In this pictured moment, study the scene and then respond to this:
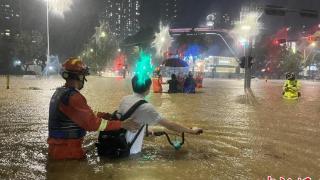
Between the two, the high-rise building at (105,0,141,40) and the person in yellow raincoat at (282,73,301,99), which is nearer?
the person in yellow raincoat at (282,73,301,99)

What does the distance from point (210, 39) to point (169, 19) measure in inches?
3969

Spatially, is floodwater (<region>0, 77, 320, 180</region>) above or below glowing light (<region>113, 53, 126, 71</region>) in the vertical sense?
below

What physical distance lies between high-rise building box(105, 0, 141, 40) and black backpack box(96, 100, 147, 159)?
503ft

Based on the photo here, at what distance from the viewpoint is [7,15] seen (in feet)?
277

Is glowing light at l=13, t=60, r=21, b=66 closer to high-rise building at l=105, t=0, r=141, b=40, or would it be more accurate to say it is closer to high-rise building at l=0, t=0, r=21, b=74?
high-rise building at l=0, t=0, r=21, b=74

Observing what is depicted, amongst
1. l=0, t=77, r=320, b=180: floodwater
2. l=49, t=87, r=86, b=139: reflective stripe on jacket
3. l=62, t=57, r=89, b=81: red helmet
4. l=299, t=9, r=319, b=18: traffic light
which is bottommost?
l=0, t=77, r=320, b=180: floodwater

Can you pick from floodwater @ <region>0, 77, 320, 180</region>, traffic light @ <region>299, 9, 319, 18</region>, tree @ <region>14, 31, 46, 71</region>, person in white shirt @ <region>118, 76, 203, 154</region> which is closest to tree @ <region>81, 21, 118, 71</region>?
tree @ <region>14, 31, 46, 71</region>

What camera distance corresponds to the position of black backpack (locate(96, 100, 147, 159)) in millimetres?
6855

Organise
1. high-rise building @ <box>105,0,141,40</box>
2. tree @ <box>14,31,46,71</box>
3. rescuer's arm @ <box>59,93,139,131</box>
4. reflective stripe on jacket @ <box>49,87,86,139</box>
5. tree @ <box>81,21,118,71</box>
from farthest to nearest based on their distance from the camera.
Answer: high-rise building @ <box>105,0,141,40</box>
tree @ <box>81,21,118,71</box>
tree @ <box>14,31,46,71</box>
reflective stripe on jacket @ <box>49,87,86,139</box>
rescuer's arm @ <box>59,93,139,131</box>

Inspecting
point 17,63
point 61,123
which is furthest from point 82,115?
point 17,63

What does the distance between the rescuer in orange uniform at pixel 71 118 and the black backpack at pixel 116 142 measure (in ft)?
0.93

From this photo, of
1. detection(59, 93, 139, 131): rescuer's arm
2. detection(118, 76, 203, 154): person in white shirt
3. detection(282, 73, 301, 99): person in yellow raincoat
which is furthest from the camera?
detection(282, 73, 301, 99): person in yellow raincoat

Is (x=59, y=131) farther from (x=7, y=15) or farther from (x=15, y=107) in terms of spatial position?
(x=7, y=15)

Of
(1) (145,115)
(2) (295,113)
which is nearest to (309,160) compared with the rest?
(1) (145,115)
